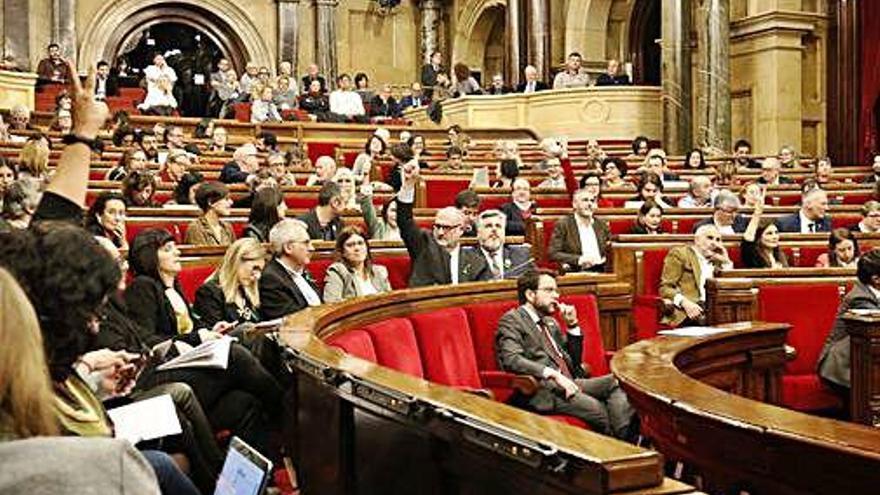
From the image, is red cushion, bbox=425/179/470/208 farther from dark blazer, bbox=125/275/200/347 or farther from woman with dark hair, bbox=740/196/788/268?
dark blazer, bbox=125/275/200/347

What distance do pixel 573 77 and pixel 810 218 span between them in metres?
8.56

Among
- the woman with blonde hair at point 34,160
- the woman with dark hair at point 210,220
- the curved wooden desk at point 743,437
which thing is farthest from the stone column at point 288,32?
the curved wooden desk at point 743,437

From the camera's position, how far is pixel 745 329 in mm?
4176

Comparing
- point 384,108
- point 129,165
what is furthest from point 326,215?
point 384,108

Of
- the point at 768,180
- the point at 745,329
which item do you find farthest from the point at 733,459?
the point at 768,180

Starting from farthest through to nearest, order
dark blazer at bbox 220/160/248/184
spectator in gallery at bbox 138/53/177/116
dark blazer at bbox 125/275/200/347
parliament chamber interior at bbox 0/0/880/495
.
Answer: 1. spectator in gallery at bbox 138/53/177/116
2. dark blazer at bbox 220/160/248/184
3. dark blazer at bbox 125/275/200/347
4. parliament chamber interior at bbox 0/0/880/495

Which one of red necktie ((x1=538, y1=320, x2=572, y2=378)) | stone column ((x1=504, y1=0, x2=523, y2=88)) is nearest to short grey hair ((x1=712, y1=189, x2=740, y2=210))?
red necktie ((x1=538, y1=320, x2=572, y2=378))

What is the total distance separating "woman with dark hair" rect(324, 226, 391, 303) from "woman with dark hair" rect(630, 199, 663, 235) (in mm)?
2505

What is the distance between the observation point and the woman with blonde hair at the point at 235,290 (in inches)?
178

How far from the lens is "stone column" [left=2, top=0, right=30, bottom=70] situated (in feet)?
57.3

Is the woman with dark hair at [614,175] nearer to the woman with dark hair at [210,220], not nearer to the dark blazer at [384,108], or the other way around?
the woman with dark hair at [210,220]

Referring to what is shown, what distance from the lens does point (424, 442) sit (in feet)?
7.32

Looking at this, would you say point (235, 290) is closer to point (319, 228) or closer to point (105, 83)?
point (319, 228)

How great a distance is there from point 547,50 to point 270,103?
16.0 feet
